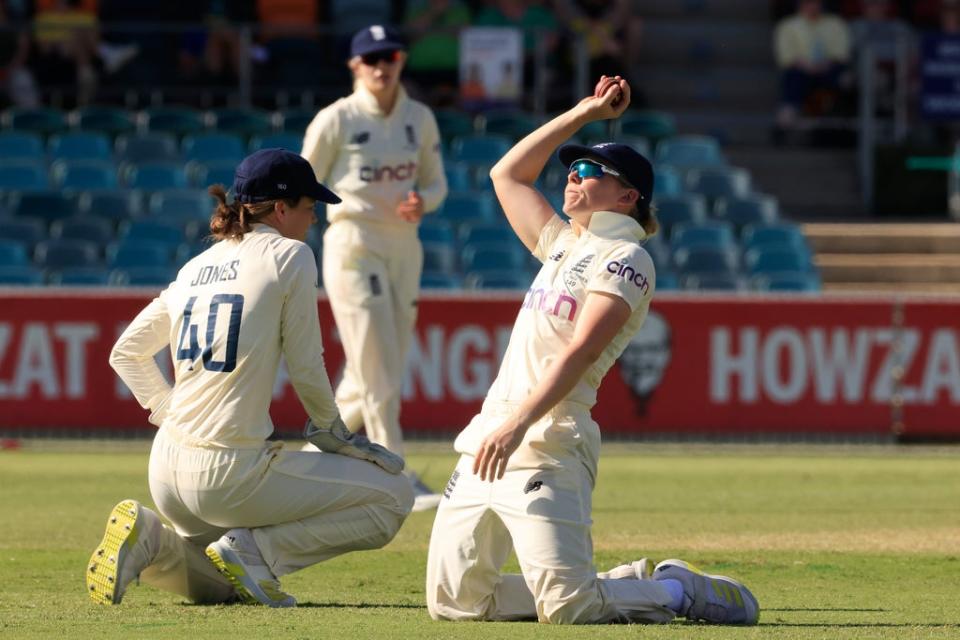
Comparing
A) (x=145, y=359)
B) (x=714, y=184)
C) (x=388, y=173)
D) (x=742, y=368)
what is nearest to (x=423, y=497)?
Answer: (x=388, y=173)

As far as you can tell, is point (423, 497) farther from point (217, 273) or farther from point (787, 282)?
point (787, 282)

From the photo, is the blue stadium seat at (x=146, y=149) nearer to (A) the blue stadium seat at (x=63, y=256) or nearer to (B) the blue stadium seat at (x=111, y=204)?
(B) the blue stadium seat at (x=111, y=204)

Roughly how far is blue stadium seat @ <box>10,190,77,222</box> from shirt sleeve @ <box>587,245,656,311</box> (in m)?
11.9

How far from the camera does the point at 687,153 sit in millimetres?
19453

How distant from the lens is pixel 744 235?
1844 cm

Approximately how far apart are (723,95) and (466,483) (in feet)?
55.9

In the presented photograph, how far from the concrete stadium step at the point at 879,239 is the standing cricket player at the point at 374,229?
9.70 metres

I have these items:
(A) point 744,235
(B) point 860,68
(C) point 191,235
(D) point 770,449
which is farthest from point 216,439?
(B) point 860,68

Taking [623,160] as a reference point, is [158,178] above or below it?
below

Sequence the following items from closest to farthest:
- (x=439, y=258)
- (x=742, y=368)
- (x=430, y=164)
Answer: (x=430, y=164)
(x=742, y=368)
(x=439, y=258)

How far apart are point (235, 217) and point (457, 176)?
38.0 feet

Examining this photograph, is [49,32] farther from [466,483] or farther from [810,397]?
[466,483]

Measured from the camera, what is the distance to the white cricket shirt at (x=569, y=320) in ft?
21.7

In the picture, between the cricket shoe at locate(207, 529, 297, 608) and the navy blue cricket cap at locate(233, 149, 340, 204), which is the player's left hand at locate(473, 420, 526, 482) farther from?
the navy blue cricket cap at locate(233, 149, 340, 204)
